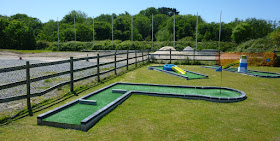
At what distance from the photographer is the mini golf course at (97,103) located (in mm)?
4312

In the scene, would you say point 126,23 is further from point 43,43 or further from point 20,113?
point 20,113

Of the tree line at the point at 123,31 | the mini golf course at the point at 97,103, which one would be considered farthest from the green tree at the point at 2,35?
the mini golf course at the point at 97,103

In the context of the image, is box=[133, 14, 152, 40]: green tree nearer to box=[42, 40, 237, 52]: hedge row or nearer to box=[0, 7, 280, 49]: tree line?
box=[0, 7, 280, 49]: tree line

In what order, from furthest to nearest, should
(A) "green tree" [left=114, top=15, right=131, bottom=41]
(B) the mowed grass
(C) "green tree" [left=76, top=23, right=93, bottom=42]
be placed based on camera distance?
(A) "green tree" [left=114, top=15, right=131, bottom=41] < (C) "green tree" [left=76, top=23, right=93, bottom=42] < (B) the mowed grass

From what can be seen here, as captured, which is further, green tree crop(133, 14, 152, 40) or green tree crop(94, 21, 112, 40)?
green tree crop(133, 14, 152, 40)

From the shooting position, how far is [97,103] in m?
5.75

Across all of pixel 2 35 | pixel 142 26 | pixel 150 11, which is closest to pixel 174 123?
pixel 2 35

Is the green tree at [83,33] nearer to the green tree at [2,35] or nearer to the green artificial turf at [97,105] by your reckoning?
the green tree at [2,35]

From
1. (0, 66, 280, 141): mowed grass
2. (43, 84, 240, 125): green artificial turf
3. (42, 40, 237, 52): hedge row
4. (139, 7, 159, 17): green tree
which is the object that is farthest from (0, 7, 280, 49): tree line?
(139, 7, 159, 17): green tree

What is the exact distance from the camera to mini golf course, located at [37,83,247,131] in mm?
4312

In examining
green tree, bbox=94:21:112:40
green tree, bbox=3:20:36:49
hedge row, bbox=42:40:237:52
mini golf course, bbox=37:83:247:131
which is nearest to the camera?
mini golf course, bbox=37:83:247:131

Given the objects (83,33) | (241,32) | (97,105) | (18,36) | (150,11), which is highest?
(150,11)

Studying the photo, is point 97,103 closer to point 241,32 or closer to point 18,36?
point 241,32

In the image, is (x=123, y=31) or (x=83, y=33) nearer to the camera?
(x=83, y=33)
